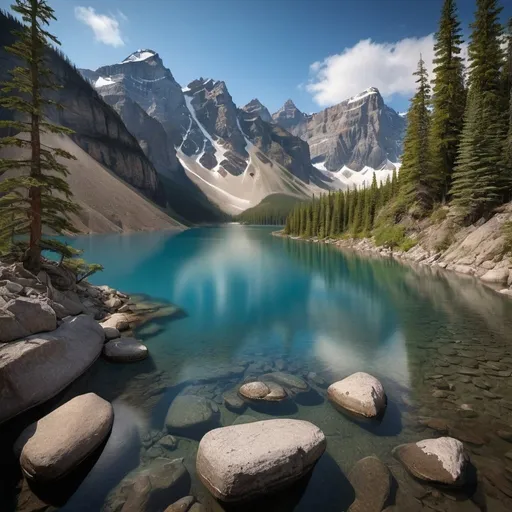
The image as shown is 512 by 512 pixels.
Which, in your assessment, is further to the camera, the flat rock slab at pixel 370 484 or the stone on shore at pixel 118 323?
the stone on shore at pixel 118 323

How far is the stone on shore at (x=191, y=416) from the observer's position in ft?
27.9

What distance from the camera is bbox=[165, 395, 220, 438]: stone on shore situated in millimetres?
8516

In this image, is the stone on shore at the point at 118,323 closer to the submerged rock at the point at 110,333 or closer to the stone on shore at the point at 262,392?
the submerged rock at the point at 110,333

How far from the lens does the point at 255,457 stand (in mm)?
6242

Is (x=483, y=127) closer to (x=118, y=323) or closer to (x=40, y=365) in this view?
(x=118, y=323)

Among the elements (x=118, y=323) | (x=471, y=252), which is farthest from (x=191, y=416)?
(x=471, y=252)

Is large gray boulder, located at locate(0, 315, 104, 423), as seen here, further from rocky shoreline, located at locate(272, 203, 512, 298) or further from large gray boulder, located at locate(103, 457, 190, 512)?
rocky shoreline, located at locate(272, 203, 512, 298)

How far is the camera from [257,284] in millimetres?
32875

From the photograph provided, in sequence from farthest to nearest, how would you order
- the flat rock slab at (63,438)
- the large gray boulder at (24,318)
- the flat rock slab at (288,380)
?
the flat rock slab at (288,380) < the large gray boulder at (24,318) < the flat rock slab at (63,438)

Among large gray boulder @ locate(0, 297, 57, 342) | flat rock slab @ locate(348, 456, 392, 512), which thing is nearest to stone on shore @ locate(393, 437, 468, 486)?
flat rock slab @ locate(348, 456, 392, 512)

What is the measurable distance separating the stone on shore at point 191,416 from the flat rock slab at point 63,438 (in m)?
1.71

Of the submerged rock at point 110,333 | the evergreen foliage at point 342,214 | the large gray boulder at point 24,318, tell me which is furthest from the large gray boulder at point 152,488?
the evergreen foliage at point 342,214

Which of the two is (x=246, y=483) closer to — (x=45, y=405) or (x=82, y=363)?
(x=45, y=405)

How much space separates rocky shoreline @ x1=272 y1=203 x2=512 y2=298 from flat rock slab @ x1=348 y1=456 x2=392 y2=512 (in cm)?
2438
